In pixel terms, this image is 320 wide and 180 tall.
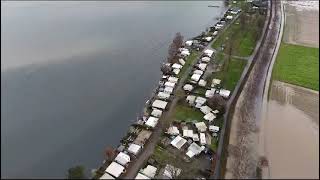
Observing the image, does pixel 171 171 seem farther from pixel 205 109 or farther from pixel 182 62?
pixel 182 62

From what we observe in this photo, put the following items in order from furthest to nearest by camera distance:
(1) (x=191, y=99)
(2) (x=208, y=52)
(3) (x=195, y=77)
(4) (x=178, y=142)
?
(2) (x=208, y=52), (3) (x=195, y=77), (1) (x=191, y=99), (4) (x=178, y=142)

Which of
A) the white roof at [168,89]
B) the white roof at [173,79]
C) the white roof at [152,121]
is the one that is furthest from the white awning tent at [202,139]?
the white roof at [173,79]

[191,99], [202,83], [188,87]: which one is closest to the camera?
[191,99]

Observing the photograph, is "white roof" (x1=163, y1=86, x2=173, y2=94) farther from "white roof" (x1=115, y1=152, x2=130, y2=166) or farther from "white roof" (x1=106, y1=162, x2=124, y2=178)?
"white roof" (x1=106, y1=162, x2=124, y2=178)

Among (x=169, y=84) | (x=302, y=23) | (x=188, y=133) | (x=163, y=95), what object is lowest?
(x=188, y=133)

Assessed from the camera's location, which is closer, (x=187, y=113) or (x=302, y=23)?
(x=187, y=113)

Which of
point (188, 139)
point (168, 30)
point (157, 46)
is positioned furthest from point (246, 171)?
point (168, 30)

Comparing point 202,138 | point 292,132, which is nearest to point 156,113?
point 202,138
